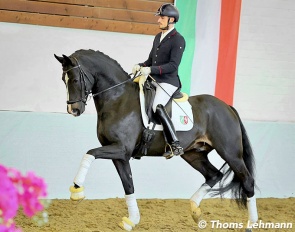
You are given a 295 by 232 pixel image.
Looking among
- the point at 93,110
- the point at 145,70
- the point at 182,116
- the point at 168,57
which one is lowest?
the point at 93,110

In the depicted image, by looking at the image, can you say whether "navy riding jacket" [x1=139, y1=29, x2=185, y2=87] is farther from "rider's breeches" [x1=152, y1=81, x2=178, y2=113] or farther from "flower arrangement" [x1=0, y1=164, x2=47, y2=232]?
"flower arrangement" [x1=0, y1=164, x2=47, y2=232]

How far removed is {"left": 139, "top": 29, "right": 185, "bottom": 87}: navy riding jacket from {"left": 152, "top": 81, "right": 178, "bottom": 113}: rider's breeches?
0.11 ft

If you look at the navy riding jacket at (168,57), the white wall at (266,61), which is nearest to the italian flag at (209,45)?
the white wall at (266,61)

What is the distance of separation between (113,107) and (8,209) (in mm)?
2806

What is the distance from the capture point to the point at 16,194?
522 mm

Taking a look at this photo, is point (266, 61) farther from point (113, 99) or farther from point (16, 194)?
point (16, 194)

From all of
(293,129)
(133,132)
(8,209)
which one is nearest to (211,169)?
(133,132)

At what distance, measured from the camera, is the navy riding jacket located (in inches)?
131

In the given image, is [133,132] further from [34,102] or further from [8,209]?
[8,209]

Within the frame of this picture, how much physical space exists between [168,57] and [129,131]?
610mm

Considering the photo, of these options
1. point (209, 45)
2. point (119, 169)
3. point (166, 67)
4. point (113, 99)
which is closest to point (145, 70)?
point (166, 67)

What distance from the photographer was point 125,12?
5113mm

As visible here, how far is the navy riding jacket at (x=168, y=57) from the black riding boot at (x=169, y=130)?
0.24 metres
